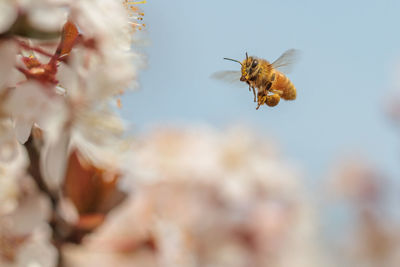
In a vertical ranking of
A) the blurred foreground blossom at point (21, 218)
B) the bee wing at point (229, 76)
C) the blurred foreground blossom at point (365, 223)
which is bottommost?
the blurred foreground blossom at point (365, 223)

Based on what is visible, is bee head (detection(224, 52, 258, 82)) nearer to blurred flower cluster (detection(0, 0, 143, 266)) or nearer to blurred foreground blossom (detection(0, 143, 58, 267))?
blurred flower cluster (detection(0, 0, 143, 266))

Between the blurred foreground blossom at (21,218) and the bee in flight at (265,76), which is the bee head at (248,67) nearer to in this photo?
the bee in flight at (265,76)

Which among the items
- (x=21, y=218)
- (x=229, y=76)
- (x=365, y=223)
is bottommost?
(x=365, y=223)

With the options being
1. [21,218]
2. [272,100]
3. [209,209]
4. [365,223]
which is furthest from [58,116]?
[365,223]

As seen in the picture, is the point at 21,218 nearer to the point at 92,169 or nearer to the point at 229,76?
the point at 92,169

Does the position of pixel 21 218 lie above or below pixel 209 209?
above

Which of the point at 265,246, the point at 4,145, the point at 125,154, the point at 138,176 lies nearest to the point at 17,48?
the point at 4,145

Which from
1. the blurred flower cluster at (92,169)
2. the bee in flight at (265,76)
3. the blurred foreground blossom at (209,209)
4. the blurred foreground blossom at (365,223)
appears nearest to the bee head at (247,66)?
the bee in flight at (265,76)
